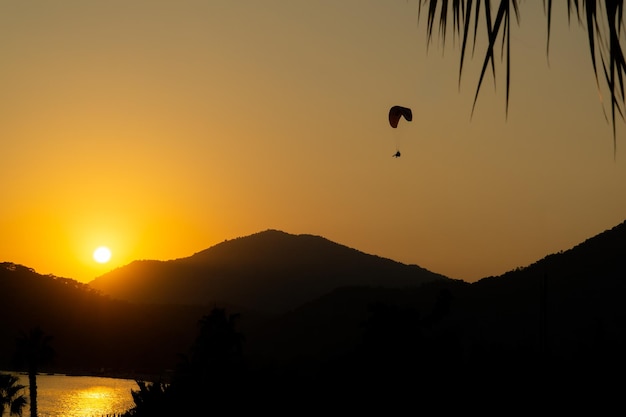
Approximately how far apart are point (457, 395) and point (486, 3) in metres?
28.1

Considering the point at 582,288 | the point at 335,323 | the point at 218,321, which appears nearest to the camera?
the point at 218,321

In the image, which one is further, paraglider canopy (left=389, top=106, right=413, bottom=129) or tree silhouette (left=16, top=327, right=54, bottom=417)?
tree silhouette (left=16, top=327, right=54, bottom=417)

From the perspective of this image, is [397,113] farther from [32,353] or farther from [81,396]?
[81,396]

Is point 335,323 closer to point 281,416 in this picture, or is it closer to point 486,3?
point 281,416

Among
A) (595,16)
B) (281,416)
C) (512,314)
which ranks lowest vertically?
(595,16)

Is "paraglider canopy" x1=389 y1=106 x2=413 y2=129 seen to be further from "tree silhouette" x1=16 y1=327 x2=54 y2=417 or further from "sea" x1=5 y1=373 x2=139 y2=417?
"sea" x1=5 y1=373 x2=139 y2=417

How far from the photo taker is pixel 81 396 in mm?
145000

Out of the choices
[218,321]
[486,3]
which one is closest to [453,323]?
[218,321]

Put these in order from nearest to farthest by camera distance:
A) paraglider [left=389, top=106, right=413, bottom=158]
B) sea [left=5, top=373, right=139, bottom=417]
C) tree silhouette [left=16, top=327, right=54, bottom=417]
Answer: paraglider [left=389, top=106, right=413, bottom=158], tree silhouette [left=16, top=327, right=54, bottom=417], sea [left=5, top=373, right=139, bottom=417]

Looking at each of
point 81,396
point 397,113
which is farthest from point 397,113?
point 81,396

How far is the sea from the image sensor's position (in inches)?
4670

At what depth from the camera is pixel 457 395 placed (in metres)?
30.5

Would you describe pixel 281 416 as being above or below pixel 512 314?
below

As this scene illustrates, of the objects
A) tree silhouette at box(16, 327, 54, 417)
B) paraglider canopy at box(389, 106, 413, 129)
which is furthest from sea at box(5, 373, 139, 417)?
paraglider canopy at box(389, 106, 413, 129)
